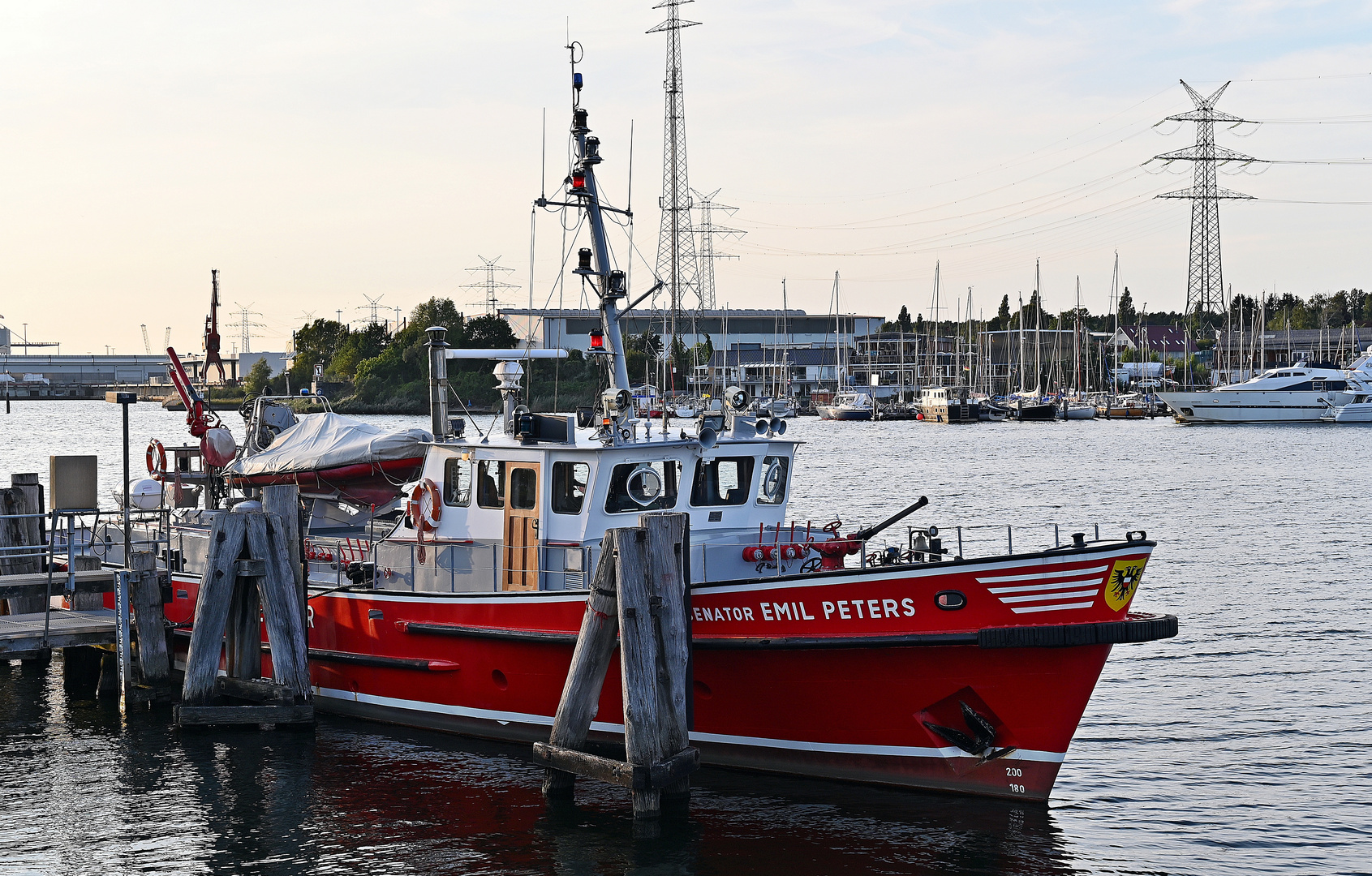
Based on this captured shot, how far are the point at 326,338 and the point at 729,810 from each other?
421ft

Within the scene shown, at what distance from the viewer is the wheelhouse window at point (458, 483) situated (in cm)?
1555

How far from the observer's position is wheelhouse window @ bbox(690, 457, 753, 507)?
48.6ft

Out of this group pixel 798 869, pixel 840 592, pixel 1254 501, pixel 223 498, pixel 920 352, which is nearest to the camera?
pixel 798 869

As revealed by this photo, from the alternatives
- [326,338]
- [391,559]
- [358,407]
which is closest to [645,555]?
[391,559]

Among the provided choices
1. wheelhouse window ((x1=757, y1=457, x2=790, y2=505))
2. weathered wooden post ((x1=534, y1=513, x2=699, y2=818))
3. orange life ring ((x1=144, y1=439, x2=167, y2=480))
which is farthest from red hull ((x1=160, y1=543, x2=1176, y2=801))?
orange life ring ((x1=144, y1=439, x2=167, y2=480))

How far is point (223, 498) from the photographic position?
20172 millimetres

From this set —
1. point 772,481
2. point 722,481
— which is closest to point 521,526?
point 722,481

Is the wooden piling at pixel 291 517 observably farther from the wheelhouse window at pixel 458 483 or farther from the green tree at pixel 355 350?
the green tree at pixel 355 350

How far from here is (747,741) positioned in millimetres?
13523

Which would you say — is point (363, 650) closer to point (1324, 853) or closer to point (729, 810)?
point (729, 810)

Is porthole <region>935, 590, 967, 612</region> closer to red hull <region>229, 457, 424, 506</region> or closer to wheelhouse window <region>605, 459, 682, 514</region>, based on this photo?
wheelhouse window <region>605, 459, 682, 514</region>

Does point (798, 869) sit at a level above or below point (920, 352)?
below

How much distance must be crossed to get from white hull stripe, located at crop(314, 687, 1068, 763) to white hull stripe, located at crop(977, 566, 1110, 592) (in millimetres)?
1856

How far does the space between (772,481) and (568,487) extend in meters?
2.44
